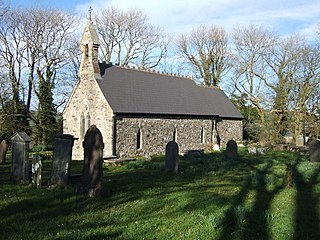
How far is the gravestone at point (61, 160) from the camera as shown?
943 cm

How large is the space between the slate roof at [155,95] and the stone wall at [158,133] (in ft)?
1.98

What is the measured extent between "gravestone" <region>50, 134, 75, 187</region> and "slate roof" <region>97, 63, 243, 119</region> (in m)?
10.9

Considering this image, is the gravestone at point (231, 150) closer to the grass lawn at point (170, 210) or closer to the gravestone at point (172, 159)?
the gravestone at point (172, 159)

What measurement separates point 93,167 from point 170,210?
2406 mm

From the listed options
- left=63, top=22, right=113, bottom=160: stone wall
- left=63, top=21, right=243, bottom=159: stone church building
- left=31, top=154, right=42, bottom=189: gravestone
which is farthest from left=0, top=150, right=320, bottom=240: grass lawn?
left=63, top=21, right=243, bottom=159: stone church building

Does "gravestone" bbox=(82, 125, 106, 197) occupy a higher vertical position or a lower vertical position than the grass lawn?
higher

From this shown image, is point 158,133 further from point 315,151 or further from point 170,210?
point 170,210

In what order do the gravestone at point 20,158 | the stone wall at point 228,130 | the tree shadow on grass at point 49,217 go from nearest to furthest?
the tree shadow on grass at point 49,217 → the gravestone at point 20,158 → the stone wall at point 228,130

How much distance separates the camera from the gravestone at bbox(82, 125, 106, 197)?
8477mm

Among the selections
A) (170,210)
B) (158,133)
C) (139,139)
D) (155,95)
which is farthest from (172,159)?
(155,95)

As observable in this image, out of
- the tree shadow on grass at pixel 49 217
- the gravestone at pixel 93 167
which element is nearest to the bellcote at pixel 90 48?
the gravestone at pixel 93 167

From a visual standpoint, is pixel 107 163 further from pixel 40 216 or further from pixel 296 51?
pixel 296 51

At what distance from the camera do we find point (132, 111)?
845 inches

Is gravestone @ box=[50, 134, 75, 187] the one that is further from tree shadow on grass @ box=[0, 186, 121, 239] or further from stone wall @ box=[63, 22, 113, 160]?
stone wall @ box=[63, 22, 113, 160]
